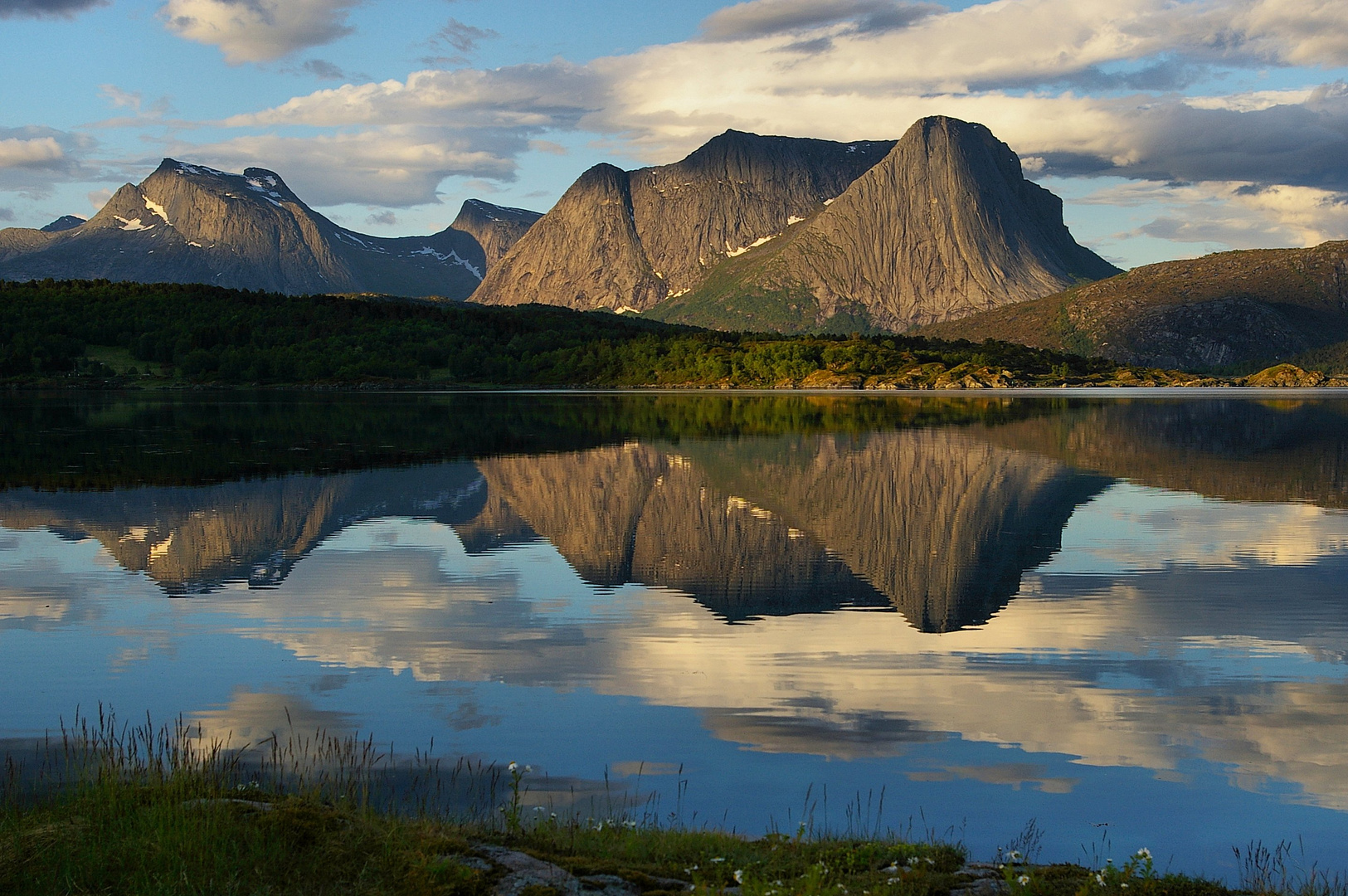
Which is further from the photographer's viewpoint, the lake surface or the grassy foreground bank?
the lake surface

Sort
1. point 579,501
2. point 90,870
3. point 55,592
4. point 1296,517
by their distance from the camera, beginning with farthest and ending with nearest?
1. point 579,501
2. point 1296,517
3. point 55,592
4. point 90,870

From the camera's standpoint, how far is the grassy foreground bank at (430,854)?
9258mm

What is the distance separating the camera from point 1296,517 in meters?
36.0

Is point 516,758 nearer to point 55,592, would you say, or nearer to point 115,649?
point 115,649

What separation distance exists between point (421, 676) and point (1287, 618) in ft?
53.7

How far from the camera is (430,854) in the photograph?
9.71m

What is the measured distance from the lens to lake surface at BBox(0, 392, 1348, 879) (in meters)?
13.1

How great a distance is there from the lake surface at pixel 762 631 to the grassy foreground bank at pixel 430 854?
50.8 inches

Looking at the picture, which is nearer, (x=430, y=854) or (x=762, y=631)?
(x=430, y=854)

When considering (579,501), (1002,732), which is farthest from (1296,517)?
(1002,732)

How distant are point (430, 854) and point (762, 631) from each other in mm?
11409

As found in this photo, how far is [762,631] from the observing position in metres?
20.5

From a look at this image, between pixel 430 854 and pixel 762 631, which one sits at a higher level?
pixel 430 854

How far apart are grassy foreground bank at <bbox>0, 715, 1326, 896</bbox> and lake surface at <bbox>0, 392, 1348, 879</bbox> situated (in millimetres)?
1291
